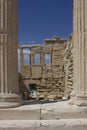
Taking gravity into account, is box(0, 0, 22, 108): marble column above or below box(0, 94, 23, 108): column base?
above

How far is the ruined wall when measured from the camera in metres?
28.5

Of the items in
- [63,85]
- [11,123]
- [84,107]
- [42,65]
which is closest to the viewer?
[11,123]

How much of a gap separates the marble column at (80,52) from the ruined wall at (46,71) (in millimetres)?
19281

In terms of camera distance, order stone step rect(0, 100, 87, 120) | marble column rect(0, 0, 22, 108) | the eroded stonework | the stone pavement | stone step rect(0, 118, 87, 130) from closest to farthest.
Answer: stone step rect(0, 118, 87, 130)
the stone pavement
stone step rect(0, 100, 87, 120)
marble column rect(0, 0, 22, 108)
the eroded stonework

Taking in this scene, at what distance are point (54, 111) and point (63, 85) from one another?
20.2 m

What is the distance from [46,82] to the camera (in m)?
29.2

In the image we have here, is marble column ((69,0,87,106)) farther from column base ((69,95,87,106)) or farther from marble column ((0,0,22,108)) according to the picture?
marble column ((0,0,22,108))

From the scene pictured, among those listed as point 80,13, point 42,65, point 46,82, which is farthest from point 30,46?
point 80,13

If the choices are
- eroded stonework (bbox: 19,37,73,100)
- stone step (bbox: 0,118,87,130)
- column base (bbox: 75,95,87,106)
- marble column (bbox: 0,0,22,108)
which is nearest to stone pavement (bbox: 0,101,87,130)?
stone step (bbox: 0,118,87,130)

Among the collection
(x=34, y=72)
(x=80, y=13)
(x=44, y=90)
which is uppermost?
(x=80, y=13)

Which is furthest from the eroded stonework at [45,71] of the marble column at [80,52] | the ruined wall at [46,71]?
the marble column at [80,52]

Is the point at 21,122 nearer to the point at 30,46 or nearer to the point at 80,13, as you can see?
the point at 80,13

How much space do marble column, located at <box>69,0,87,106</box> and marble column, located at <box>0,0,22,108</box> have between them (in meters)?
1.81

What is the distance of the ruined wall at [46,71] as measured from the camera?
2850cm
